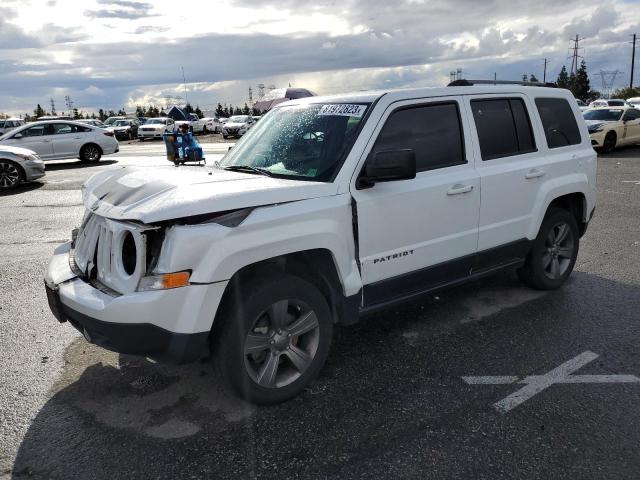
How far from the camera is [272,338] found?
3.28m

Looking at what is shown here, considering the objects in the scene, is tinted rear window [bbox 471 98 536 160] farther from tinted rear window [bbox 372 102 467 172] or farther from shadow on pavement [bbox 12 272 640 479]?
shadow on pavement [bbox 12 272 640 479]

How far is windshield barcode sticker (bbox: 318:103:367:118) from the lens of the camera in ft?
12.4

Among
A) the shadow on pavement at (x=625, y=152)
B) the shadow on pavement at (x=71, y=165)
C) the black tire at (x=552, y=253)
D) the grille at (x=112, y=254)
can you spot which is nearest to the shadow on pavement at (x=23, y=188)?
the shadow on pavement at (x=71, y=165)

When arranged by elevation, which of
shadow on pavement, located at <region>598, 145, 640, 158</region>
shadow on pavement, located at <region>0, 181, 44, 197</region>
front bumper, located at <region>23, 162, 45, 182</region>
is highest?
front bumper, located at <region>23, 162, 45, 182</region>

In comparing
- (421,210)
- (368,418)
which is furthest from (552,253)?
(368,418)

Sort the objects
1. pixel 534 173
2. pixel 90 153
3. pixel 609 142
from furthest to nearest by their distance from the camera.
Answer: pixel 90 153 < pixel 609 142 < pixel 534 173

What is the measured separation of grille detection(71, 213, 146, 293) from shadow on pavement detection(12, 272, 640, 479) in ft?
2.74

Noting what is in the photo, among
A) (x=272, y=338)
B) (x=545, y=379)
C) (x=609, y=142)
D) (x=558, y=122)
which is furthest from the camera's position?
(x=609, y=142)

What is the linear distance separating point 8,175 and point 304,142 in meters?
11.8

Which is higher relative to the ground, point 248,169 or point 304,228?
point 248,169

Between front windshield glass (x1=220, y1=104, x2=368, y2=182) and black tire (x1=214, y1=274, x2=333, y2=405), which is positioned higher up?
front windshield glass (x1=220, y1=104, x2=368, y2=182)

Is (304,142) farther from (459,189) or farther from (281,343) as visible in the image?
(281,343)

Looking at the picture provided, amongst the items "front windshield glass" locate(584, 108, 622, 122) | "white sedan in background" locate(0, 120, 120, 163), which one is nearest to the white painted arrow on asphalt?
"front windshield glass" locate(584, 108, 622, 122)

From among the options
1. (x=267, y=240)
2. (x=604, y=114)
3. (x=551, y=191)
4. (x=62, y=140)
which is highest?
(x=62, y=140)
